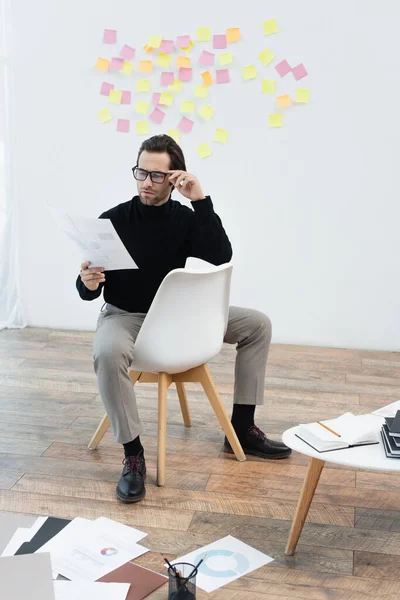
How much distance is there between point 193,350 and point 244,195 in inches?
70.2

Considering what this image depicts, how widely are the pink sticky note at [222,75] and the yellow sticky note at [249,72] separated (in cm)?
9

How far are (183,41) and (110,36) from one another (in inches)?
15.6

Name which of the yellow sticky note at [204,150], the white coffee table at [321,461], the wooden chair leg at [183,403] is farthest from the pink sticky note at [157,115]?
the white coffee table at [321,461]

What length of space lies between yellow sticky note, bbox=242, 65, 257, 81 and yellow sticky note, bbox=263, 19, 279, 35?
0.62 feet

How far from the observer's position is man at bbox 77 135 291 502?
101 inches

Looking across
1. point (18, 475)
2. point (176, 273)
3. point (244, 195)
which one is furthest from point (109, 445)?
point (244, 195)

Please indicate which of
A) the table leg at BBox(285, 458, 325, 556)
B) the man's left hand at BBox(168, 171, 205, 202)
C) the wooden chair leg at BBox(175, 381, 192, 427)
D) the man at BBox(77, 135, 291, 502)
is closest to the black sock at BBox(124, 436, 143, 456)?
the man at BBox(77, 135, 291, 502)

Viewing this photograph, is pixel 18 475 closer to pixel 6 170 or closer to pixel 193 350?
pixel 193 350

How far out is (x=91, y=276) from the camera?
8.12ft

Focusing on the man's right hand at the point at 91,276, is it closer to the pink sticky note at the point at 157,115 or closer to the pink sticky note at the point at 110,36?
the pink sticky note at the point at 157,115

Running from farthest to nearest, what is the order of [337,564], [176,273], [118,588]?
[176,273] → [337,564] → [118,588]

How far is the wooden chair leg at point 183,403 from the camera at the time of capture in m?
2.88

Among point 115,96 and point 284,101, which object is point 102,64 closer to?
point 115,96

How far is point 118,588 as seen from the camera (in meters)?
1.86
